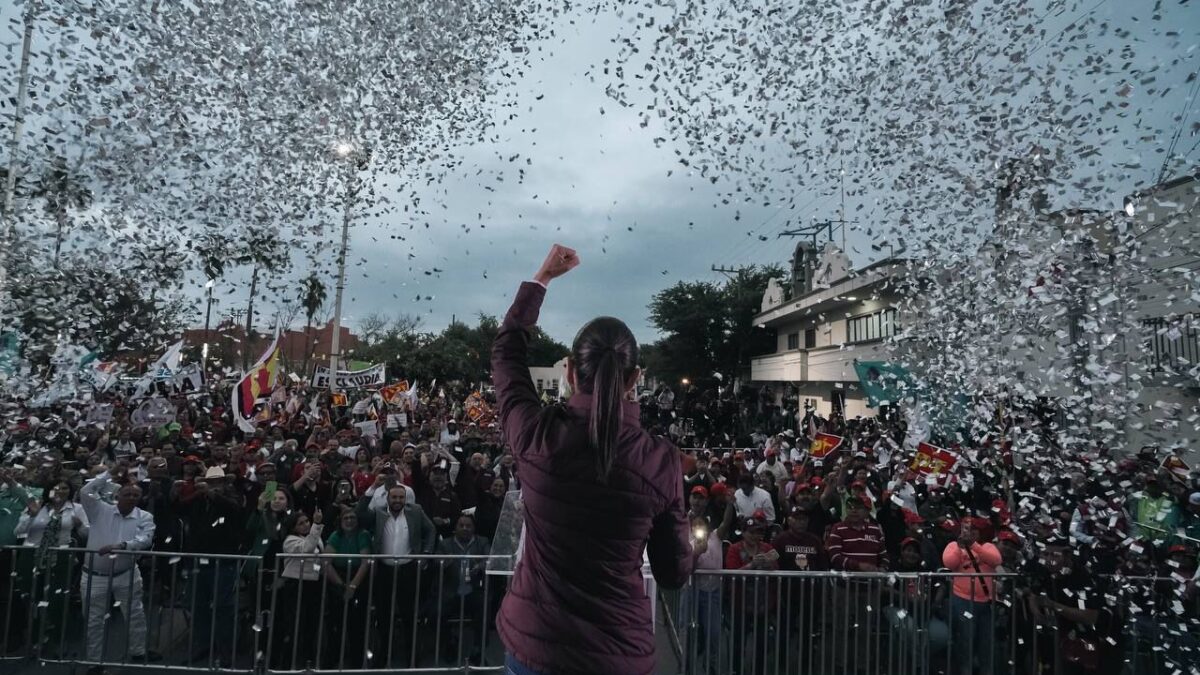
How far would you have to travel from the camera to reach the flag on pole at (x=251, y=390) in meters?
11.4

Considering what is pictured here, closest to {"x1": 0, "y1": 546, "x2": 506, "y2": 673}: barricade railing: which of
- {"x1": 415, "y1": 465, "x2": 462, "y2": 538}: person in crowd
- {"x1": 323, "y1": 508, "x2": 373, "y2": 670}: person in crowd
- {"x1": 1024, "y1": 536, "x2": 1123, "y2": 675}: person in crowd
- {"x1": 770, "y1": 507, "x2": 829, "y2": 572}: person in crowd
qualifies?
{"x1": 323, "y1": 508, "x2": 373, "y2": 670}: person in crowd

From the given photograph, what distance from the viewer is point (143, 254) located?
5277 mm

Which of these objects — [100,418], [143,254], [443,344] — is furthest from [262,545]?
[443,344]

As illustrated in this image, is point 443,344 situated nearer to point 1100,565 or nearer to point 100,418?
point 100,418

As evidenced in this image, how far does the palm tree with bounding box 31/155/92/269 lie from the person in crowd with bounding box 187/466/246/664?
2696 mm

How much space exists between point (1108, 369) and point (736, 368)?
31.4 m

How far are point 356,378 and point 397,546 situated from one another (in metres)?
11.2

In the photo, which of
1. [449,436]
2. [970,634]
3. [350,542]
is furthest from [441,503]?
[449,436]

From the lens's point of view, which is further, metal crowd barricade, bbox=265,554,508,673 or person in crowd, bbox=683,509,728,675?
metal crowd barricade, bbox=265,554,508,673

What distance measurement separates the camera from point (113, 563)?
534 cm

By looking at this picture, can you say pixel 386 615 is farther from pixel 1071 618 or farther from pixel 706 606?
pixel 1071 618

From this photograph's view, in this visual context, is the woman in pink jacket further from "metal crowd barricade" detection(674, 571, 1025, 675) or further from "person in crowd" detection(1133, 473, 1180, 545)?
"person in crowd" detection(1133, 473, 1180, 545)

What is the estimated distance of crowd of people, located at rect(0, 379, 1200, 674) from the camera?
16.4 feet

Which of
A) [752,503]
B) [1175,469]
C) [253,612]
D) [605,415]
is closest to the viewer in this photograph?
[605,415]
